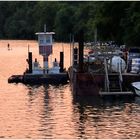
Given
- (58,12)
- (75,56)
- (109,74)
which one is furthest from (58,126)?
Answer: (58,12)

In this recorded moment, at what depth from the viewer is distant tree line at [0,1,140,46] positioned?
65.8m

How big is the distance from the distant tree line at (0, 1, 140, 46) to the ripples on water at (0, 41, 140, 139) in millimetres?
19490

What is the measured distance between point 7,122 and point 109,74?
37.2 feet

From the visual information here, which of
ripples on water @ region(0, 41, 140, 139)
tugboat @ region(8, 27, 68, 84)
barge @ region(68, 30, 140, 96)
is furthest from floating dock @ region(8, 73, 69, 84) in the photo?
barge @ region(68, 30, 140, 96)

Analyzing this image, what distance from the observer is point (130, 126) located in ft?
101

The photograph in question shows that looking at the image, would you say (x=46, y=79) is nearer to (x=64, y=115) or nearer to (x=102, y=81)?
(x=102, y=81)

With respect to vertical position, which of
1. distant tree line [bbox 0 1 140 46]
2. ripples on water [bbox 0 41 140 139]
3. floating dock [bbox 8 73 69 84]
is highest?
distant tree line [bbox 0 1 140 46]

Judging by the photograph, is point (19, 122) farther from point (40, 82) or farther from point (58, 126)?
point (40, 82)

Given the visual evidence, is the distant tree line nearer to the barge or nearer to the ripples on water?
the ripples on water

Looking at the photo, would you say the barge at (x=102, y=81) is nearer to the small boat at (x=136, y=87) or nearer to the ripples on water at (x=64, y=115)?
the small boat at (x=136, y=87)

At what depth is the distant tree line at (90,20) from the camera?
216 ft

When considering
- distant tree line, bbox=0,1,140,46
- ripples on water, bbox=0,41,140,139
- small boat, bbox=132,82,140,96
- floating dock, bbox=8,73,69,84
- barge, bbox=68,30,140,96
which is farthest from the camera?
distant tree line, bbox=0,1,140,46

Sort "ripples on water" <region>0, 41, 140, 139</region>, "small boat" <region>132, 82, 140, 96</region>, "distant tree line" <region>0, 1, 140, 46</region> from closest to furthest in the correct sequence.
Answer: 1. "ripples on water" <region>0, 41, 140, 139</region>
2. "small boat" <region>132, 82, 140, 96</region>
3. "distant tree line" <region>0, 1, 140, 46</region>

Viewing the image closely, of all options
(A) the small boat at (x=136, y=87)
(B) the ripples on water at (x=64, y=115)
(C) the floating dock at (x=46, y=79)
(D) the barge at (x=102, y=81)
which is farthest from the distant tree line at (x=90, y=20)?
(A) the small boat at (x=136, y=87)
